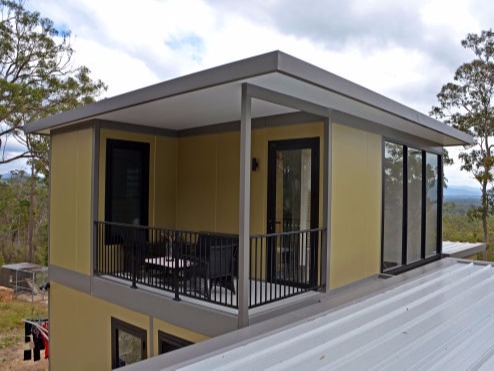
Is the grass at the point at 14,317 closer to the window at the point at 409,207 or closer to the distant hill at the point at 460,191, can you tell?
the window at the point at 409,207

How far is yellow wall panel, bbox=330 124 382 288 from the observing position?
17.9 ft

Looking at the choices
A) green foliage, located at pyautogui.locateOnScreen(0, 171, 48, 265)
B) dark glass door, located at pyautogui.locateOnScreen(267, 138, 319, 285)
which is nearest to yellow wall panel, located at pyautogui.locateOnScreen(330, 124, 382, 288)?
dark glass door, located at pyautogui.locateOnScreen(267, 138, 319, 285)

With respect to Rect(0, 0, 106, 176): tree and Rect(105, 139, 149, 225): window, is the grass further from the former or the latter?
Rect(105, 139, 149, 225): window

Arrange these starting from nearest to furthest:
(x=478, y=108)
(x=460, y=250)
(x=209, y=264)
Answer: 1. (x=209, y=264)
2. (x=460, y=250)
3. (x=478, y=108)

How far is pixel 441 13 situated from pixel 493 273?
10427 millimetres

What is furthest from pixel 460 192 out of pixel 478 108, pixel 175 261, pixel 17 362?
pixel 17 362

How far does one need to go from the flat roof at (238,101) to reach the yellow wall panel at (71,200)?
0.37 m

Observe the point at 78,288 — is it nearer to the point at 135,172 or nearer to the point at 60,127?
the point at 135,172

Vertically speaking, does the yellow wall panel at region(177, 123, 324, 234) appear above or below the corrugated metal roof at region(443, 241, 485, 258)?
above

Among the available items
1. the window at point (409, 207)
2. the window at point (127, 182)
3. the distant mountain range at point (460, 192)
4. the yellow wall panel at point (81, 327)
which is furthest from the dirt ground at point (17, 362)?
the distant mountain range at point (460, 192)

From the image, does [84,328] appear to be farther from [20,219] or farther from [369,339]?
[20,219]

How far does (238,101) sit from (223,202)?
8.09ft

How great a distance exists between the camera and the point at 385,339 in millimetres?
3074

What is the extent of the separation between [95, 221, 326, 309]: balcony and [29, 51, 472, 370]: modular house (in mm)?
29
